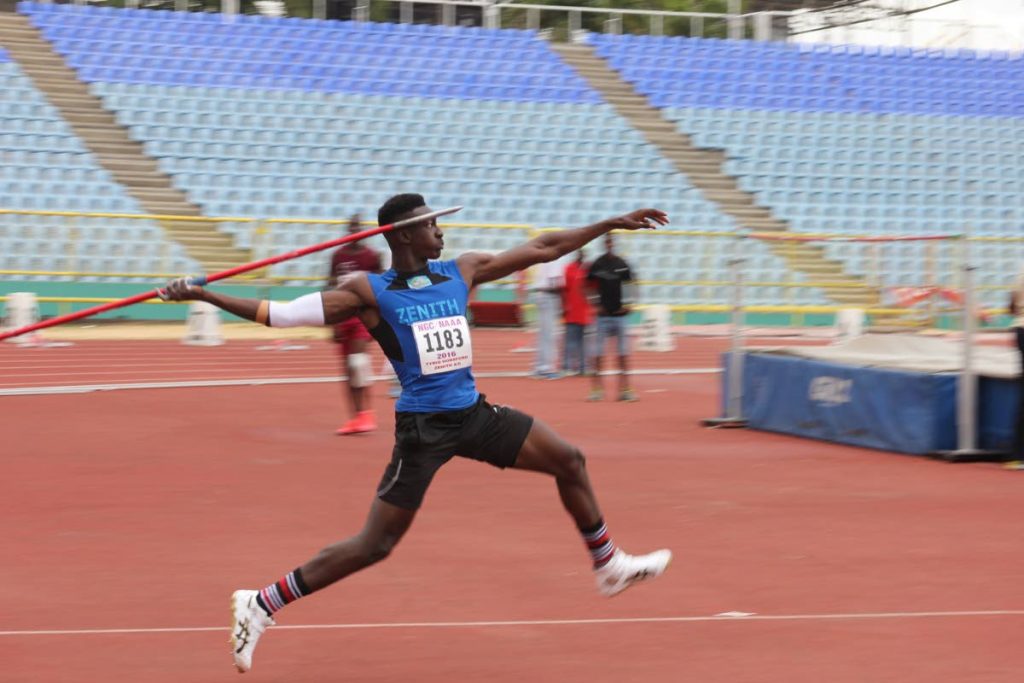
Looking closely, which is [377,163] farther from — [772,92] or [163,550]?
[163,550]

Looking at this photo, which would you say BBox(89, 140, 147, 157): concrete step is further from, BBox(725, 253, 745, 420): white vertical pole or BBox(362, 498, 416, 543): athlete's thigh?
BBox(362, 498, 416, 543): athlete's thigh

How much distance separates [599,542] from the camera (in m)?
6.45

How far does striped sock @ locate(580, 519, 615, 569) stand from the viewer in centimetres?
644

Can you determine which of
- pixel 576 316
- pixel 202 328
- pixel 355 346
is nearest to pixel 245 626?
pixel 355 346

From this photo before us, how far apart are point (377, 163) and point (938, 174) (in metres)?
12.4

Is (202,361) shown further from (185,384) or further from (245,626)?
(245,626)

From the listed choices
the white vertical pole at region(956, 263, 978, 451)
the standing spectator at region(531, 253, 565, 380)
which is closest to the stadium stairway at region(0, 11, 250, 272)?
the standing spectator at region(531, 253, 565, 380)

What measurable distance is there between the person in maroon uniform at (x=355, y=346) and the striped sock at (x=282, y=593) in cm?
644

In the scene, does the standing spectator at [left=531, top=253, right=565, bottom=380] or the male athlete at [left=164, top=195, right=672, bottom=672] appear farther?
the standing spectator at [left=531, top=253, right=565, bottom=380]

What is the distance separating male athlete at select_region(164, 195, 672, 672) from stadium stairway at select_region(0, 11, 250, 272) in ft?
64.0

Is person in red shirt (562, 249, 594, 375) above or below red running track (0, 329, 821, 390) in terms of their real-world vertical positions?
above

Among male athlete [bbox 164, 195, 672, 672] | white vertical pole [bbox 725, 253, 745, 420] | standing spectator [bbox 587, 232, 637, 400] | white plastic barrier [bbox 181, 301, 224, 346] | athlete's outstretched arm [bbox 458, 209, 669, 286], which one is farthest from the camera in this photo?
white plastic barrier [bbox 181, 301, 224, 346]

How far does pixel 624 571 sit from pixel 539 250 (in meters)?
1.48

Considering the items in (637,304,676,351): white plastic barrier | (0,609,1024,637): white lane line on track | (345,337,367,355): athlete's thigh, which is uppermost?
(345,337,367,355): athlete's thigh
